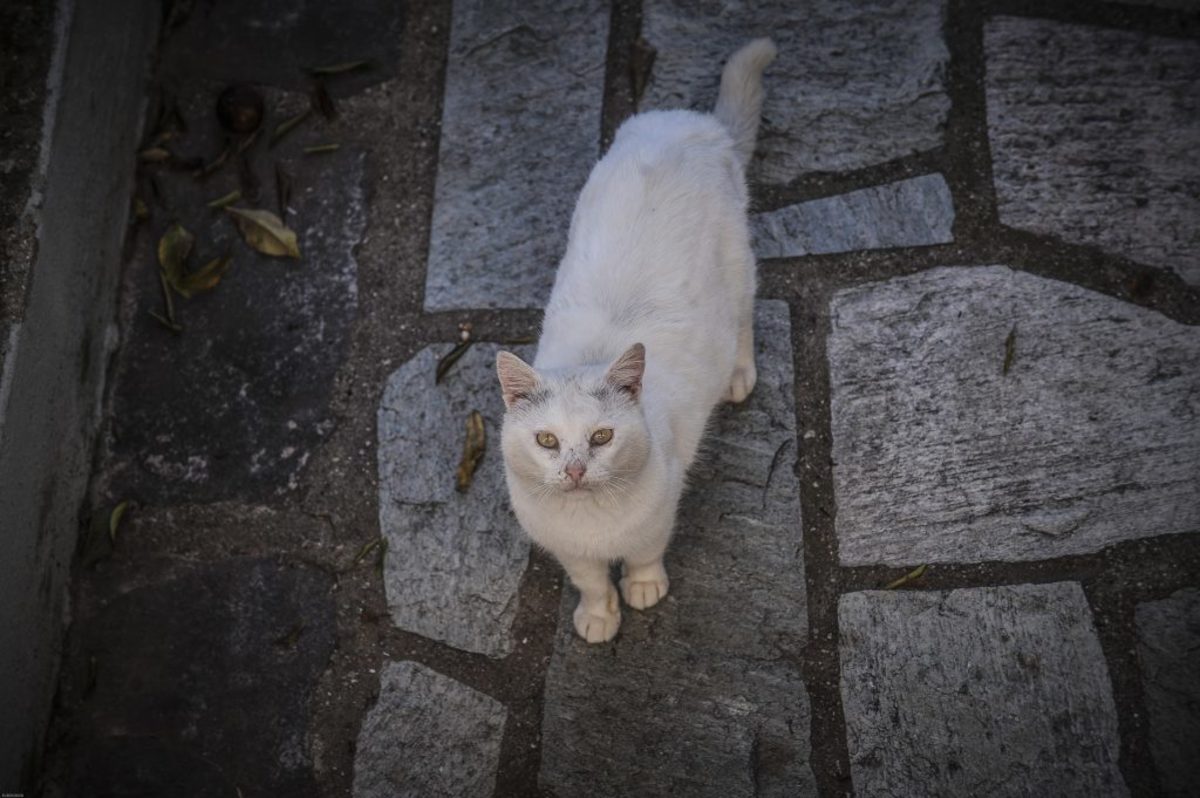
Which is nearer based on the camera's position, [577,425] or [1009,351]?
[577,425]

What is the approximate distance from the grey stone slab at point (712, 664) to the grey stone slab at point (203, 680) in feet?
2.13

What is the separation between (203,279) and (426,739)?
153 cm

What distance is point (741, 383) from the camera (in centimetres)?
267

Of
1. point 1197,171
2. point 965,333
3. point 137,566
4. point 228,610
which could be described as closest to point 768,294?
point 965,333

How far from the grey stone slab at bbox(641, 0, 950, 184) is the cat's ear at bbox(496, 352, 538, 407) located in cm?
124

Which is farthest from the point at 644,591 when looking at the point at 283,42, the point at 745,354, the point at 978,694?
the point at 283,42

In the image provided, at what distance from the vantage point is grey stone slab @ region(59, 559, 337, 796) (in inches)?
94.9

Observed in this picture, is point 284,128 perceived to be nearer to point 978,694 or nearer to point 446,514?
point 446,514

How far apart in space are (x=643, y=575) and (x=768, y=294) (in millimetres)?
903

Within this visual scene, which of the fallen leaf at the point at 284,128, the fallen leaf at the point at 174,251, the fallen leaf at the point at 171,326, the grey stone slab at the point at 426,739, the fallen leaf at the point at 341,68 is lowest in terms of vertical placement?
the grey stone slab at the point at 426,739

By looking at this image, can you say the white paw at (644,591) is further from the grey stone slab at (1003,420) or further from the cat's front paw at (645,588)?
the grey stone slab at (1003,420)

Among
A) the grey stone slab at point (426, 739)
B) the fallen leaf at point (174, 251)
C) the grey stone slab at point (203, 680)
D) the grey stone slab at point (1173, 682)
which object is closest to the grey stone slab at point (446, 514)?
the grey stone slab at point (426, 739)

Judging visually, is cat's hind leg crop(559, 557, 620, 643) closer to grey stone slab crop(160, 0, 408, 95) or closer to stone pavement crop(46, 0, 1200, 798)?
stone pavement crop(46, 0, 1200, 798)

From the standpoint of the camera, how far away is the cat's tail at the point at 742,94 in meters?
2.76
